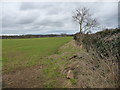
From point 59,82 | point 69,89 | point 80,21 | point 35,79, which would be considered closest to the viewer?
point 69,89

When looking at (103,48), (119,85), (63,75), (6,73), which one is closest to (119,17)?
(103,48)

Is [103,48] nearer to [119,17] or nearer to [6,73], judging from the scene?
[119,17]

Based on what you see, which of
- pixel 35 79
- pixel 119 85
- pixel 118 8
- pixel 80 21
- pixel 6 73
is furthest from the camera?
pixel 80 21

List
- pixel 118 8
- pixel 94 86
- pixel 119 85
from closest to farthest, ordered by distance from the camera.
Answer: pixel 119 85 → pixel 94 86 → pixel 118 8

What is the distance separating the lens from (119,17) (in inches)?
206

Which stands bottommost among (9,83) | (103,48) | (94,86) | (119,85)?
(9,83)

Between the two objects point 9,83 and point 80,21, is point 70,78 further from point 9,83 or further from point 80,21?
point 80,21

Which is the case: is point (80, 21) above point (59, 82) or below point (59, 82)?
above

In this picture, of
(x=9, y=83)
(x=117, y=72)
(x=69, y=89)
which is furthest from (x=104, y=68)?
(x=9, y=83)

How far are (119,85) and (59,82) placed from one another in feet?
7.84

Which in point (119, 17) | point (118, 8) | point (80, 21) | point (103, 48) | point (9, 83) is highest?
point (80, 21)

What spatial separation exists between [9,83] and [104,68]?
13.4 ft

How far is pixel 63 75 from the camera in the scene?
5117 millimetres

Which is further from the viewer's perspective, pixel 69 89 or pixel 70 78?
pixel 70 78
